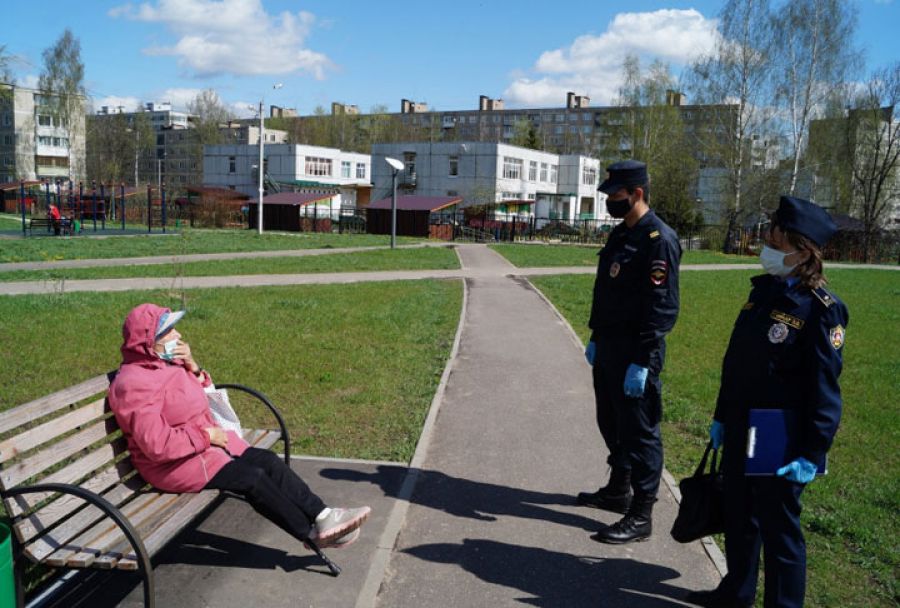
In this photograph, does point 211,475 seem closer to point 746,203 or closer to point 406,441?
point 406,441

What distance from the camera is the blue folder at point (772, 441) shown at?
9.87ft

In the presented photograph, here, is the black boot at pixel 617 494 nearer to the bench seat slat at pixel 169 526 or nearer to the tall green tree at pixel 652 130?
the bench seat slat at pixel 169 526

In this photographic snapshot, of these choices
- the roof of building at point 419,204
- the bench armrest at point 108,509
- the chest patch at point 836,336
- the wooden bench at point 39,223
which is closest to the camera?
the bench armrest at point 108,509

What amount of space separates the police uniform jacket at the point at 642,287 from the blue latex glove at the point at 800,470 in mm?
1014

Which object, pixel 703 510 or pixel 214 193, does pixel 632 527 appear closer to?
pixel 703 510

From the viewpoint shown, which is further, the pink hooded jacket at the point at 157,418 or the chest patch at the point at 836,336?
the pink hooded jacket at the point at 157,418

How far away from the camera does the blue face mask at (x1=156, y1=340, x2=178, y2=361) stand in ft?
11.8

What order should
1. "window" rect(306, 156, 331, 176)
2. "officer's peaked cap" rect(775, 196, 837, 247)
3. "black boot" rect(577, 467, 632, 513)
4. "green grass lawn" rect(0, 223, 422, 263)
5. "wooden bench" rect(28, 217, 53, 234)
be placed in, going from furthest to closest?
1. "window" rect(306, 156, 331, 176)
2. "wooden bench" rect(28, 217, 53, 234)
3. "green grass lawn" rect(0, 223, 422, 263)
4. "black boot" rect(577, 467, 632, 513)
5. "officer's peaked cap" rect(775, 196, 837, 247)

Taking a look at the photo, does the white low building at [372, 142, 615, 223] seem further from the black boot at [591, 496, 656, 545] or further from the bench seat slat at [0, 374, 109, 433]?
the bench seat slat at [0, 374, 109, 433]

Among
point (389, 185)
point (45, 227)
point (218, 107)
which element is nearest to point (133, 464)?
point (45, 227)

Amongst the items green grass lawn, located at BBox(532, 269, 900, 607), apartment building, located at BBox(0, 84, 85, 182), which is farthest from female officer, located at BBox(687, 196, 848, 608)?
apartment building, located at BBox(0, 84, 85, 182)

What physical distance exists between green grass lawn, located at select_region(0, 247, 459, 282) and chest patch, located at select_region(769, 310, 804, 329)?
1097 centimetres

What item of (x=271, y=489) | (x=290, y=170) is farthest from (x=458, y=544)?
(x=290, y=170)

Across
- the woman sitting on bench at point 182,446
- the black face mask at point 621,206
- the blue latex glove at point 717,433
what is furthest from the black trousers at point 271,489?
the black face mask at point 621,206
